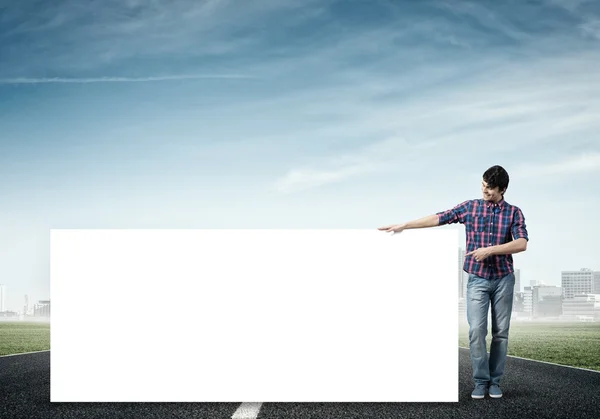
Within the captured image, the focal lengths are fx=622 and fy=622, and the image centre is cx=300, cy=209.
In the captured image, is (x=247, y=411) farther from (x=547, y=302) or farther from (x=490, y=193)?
(x=547, y=302)

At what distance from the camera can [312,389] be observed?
5.62 metres

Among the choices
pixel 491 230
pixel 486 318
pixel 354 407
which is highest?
pixel 491 230

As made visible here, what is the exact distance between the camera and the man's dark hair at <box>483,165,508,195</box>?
5641 mm

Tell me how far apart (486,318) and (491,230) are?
820 mm

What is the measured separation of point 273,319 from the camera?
18.6 ft

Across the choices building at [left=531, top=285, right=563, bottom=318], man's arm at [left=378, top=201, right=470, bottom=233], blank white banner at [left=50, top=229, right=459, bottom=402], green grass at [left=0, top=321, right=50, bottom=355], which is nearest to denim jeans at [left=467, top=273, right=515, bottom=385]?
blank white banner at [left=50, top=229, right=459, bottom=402]

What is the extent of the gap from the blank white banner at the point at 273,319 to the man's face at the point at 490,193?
483mm

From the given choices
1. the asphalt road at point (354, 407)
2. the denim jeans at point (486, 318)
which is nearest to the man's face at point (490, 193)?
the denim jeans at point (486, 318)

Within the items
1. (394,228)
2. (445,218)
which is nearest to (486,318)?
(445,218)

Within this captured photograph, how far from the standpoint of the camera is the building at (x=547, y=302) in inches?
7308

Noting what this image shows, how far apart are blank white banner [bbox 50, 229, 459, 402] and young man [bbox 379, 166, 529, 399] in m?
0.20

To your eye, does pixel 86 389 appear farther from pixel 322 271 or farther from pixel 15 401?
pixel 322 271

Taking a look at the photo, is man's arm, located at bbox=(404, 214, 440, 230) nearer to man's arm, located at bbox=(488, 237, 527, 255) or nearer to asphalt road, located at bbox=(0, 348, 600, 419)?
man's arm, located at bbox=(488, 237, 527, 255)

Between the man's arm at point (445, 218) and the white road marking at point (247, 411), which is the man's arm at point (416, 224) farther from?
the white road marking at point (247, 411)
